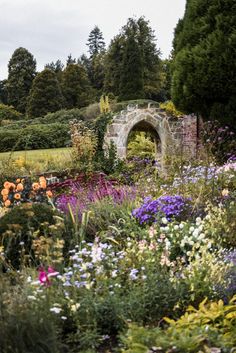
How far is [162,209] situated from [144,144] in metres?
8.88

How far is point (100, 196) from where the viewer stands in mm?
6059

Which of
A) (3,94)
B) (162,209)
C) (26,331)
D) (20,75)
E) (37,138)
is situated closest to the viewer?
(26,331)

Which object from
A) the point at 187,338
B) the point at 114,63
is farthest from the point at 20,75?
the point at 187,338

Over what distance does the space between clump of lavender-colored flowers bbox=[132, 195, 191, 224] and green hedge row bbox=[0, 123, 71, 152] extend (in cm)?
1433

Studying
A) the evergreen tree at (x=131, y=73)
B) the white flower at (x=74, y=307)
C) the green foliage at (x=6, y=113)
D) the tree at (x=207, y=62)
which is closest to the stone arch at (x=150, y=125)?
the tree at (x=207, y=62)

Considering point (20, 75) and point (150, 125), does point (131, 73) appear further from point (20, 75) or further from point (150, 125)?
point (150, 125)

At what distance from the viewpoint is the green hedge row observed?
19.3m

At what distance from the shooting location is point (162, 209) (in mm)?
4812

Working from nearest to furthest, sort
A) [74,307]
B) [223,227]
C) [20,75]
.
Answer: [74,307]
[223,227]
[20,75]

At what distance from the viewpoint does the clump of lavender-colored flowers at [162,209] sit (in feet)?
15.6

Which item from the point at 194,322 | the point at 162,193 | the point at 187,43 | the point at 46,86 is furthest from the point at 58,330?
the point at 46,86

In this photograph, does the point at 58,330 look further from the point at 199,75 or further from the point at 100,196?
the point at 199,75

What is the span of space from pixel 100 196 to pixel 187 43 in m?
4.09

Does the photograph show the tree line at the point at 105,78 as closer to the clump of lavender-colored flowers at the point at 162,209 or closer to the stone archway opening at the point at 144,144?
the stone archway opening at the point at 144,144
